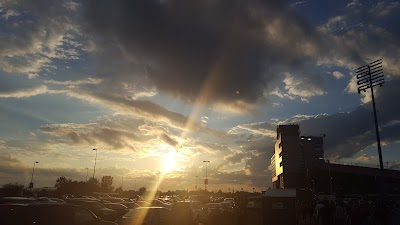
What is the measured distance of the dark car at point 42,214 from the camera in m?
10.3

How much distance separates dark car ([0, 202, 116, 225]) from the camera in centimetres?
1029

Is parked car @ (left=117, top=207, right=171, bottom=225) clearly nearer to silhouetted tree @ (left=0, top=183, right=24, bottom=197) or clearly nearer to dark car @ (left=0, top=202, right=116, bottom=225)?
dark car @ (left=0, top=202, right=116, bottom=225)

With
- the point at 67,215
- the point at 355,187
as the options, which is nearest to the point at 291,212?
the point at 67,215

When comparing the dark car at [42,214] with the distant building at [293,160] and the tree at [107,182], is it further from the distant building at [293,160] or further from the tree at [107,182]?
the tree at [107,182]

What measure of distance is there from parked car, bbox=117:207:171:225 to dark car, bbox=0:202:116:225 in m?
3.73

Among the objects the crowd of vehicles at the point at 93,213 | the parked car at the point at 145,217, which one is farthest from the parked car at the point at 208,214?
the parked car at the point at 145,217

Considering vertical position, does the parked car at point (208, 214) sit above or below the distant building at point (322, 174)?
below

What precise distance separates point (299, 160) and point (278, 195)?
97.5 metres

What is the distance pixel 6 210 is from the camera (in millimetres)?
10414

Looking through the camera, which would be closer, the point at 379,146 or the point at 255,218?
the point at 255,218

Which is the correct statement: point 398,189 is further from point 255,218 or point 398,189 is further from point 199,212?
point 199,212

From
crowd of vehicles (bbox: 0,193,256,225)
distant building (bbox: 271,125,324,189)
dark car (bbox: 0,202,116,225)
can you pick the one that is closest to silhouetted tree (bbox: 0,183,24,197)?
crowd of vehicles (bbox: 0,193,256,225)

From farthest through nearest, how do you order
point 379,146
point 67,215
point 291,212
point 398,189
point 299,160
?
point 299,160
point 398,189
point 379,146
point 291,212
point 67,215

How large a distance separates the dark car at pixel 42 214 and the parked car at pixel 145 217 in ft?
12.2
